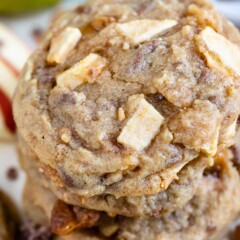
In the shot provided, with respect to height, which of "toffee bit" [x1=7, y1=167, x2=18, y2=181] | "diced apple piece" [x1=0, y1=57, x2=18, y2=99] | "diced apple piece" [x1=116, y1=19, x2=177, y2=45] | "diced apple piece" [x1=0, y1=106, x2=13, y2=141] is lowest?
"toffee bit" [x1=7, y1=167, x2=18, y2=181]

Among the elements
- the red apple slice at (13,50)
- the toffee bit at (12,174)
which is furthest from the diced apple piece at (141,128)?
the red apple slice at (13,50)

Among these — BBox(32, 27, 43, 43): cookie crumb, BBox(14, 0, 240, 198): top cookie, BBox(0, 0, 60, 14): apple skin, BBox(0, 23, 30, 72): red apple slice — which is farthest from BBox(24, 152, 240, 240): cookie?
BBox(0, 0, 60, 14): apple skin

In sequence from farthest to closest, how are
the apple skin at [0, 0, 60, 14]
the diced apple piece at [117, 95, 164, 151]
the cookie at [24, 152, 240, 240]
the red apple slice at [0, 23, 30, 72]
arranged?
1. the apple skin at [0, 0, 60, 14]
2. the red apple slice at [0, 23, 30, 72]
3. the cookie at [24, 152, 240, 240]
4. the diced apple piece at [117, 95, 164, 151]

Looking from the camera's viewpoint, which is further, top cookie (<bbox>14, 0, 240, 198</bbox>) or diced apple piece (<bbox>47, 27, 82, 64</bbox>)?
diced apple piece (<bbox>47, 27, 82, 64</bbox>)

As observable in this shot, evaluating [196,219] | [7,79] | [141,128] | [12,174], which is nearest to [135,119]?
[141,128]

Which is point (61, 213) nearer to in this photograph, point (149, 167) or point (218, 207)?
point (149, 167)

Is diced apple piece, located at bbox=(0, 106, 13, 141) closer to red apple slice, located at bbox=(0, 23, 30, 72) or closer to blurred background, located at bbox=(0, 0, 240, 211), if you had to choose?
blurred background, located at bbox=(0, 0, 240, 211)

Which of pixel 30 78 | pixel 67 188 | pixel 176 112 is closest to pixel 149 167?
pixel 176 112
